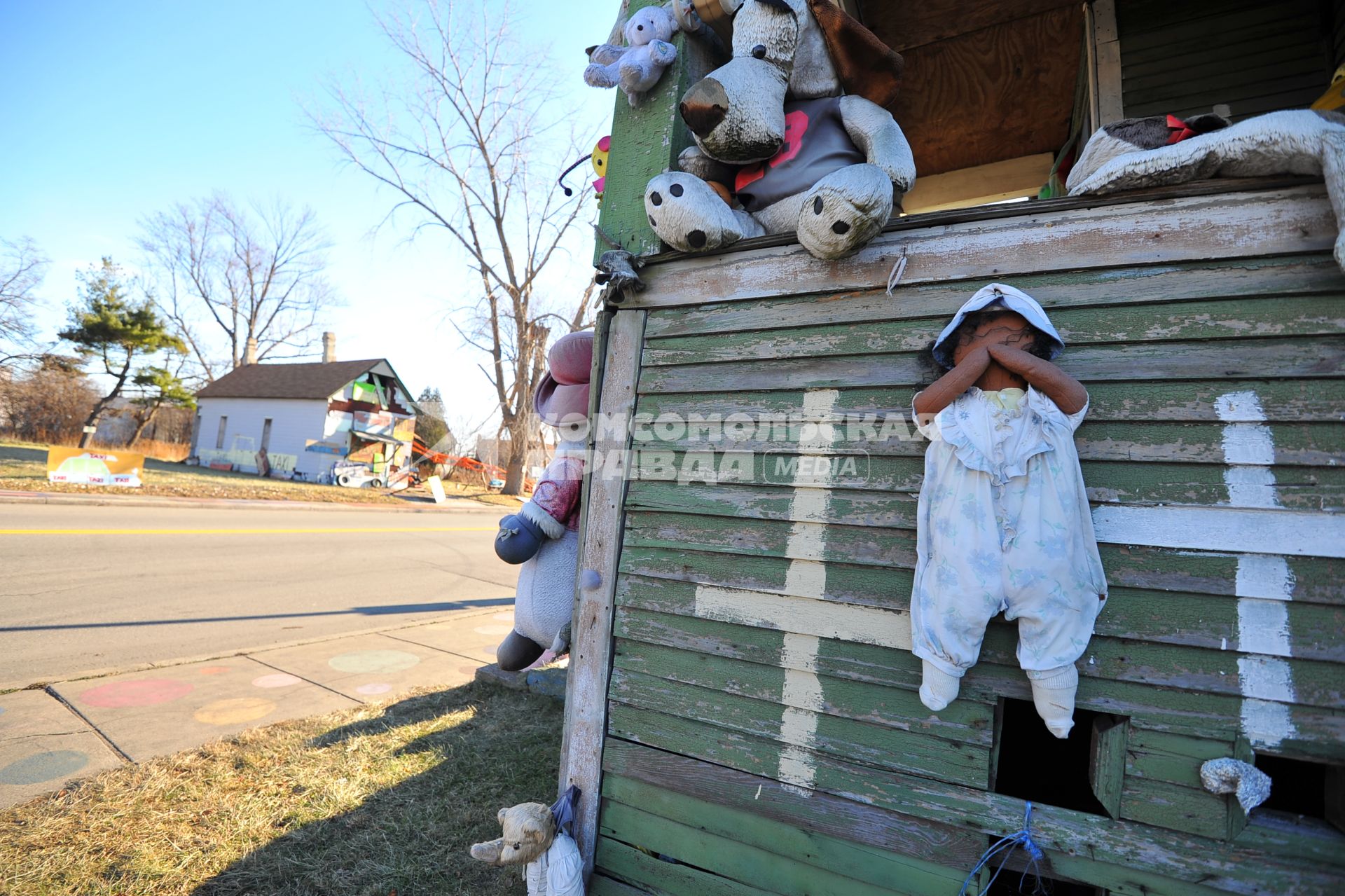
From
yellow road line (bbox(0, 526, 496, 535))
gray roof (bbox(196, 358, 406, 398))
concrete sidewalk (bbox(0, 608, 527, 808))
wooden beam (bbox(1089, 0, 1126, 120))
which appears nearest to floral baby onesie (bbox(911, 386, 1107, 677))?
wooden beam (bbox(1089, 0, 1126, 120))

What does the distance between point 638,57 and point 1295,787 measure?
3463mm

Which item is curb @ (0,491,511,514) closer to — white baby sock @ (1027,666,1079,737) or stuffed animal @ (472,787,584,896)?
stuffed animal @ (472,787,584,896)

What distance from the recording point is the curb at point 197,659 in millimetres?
4188

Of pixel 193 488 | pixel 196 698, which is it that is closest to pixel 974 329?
pixel 196 698

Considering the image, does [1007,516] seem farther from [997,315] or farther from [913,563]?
[997,315]

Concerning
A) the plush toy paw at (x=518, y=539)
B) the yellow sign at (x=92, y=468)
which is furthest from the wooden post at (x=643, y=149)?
the yellow sign at (x=92, y=468)

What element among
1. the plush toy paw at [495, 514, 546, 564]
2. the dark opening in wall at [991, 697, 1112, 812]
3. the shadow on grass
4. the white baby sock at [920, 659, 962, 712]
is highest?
the plush toy paw at [495, 514, 546, 564]

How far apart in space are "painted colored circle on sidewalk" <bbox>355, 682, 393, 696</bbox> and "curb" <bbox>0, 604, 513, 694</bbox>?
32.7 inches

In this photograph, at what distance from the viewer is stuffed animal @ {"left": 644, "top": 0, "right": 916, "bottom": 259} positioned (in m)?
2.28

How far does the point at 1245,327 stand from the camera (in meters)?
1.77

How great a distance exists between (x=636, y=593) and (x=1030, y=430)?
1482 mm

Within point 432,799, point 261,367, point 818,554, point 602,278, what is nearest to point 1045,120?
point 602,278

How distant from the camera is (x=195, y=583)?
7.45m

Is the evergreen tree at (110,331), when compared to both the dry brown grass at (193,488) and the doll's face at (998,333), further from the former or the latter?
the doll's face at (998,333)
